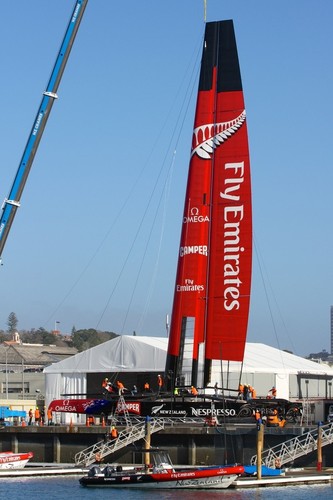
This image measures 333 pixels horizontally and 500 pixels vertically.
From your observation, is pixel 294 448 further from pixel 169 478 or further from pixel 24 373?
pixel 24 373

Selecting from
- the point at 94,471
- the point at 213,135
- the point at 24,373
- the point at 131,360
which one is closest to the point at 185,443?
the point at 94,471

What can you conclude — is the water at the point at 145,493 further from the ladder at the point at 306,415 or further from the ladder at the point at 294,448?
the ladder at the point at 306,415

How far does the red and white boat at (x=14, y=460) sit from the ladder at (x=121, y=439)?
2.12 metres

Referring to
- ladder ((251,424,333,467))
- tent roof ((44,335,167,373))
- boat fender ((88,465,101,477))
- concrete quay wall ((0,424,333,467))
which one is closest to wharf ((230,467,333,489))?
ladder ((251,424,333,467))

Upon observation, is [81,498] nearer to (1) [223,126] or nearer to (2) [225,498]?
(2) [225,498]

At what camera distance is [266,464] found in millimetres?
44250

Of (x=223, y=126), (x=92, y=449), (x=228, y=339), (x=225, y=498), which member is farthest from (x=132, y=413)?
(x=223, y=126)

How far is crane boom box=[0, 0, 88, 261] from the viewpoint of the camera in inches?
1674

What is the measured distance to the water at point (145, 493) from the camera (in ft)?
129

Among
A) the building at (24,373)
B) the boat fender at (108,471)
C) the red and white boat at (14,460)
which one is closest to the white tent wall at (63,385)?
the building at (24,373)

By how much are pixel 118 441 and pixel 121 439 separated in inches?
34.7

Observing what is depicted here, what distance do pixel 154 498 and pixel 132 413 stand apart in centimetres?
817

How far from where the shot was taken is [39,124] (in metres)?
44.0

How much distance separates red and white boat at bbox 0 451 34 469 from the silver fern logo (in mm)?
15163
